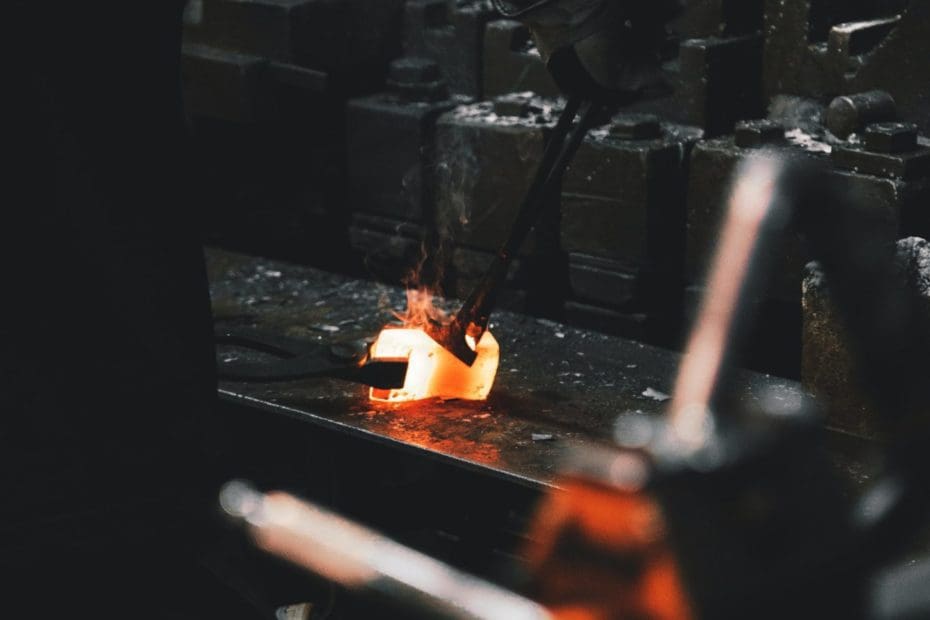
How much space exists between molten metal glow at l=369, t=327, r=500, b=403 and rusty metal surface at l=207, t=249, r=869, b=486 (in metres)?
0.04

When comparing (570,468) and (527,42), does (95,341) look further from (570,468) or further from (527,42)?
(527,42)

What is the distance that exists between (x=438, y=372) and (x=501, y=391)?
5.5 inches

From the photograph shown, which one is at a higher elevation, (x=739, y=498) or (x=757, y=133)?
(x=739, y=498)

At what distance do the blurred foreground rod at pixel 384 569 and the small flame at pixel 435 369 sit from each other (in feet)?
5.78

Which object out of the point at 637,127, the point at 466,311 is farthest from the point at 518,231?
the point at 637,127

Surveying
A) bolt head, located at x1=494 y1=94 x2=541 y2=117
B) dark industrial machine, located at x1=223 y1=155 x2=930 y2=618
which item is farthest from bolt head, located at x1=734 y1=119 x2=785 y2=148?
dark industrial machine, located at x1=223 y1=155 x2=930 y2=618

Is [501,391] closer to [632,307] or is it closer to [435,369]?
[435,369]

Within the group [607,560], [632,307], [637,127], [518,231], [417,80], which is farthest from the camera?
[417,80]

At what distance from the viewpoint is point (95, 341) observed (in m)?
2.27

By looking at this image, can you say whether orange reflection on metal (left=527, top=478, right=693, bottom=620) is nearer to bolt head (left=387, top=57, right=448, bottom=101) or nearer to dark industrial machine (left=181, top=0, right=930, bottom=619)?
dark industrial machine (left=181, top=0, right=930, bottom=619)

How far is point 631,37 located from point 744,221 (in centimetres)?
170

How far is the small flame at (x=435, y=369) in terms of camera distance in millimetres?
3062

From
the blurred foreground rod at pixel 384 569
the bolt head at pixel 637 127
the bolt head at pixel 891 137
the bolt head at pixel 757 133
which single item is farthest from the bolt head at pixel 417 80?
the blurred foreground rod at pixel 384 569

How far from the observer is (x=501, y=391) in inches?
123
